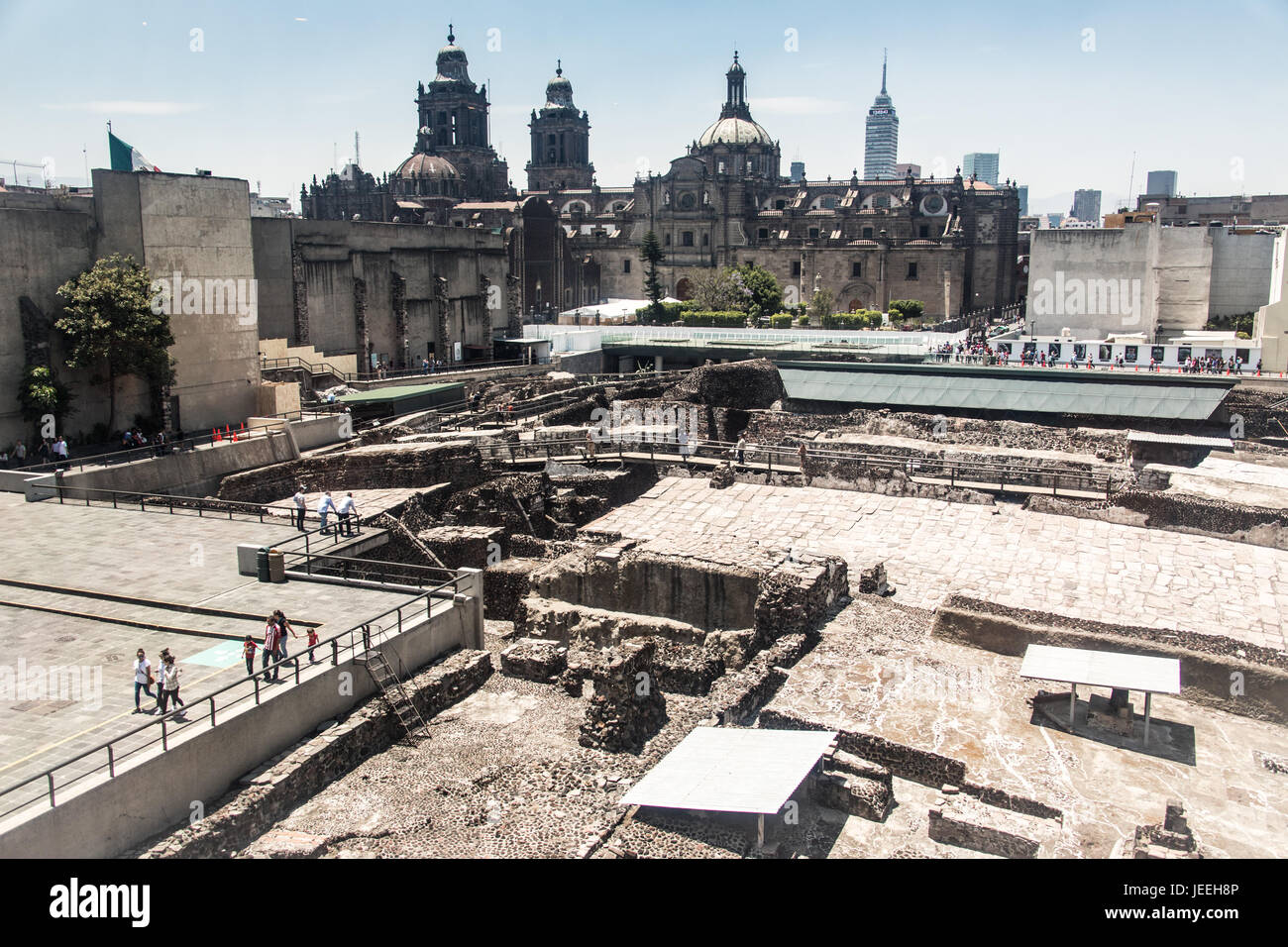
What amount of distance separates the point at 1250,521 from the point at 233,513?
79.1ft

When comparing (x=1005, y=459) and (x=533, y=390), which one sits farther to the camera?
(x=533, y=390)

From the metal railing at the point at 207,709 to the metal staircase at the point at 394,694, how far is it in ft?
0.80

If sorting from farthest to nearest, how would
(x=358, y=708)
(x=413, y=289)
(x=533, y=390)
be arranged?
(x=413, y=289), (x=533, y=390), (x=358, y=708)

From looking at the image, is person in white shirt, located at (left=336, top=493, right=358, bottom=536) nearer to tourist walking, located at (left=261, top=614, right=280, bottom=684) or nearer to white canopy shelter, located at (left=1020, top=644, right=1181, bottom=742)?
tourist walking, located at (left=261, top=614, right=280, bottom=684)

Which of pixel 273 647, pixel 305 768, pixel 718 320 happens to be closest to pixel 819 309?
pixel 718 320

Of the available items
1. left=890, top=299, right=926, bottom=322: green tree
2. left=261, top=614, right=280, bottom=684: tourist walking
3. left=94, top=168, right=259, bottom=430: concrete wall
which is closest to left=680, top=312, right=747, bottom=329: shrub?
left=890, top=299, right=926, bottom=322: green tree

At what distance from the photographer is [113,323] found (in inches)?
1023

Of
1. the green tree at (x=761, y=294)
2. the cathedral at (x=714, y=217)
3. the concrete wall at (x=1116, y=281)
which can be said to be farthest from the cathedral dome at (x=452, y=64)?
the concrete wall at (x=1116, y=281)

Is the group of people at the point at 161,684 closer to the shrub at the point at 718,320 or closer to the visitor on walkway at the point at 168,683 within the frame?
the visitor on walkway at the point at 168,683

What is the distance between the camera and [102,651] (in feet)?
47.0

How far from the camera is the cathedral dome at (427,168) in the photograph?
85.9 metres

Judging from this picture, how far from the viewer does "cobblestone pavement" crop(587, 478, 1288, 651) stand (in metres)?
18.8

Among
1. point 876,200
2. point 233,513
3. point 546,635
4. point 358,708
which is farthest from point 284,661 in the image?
point 876,200

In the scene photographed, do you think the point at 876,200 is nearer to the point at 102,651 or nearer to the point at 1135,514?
the point at 1135,514
